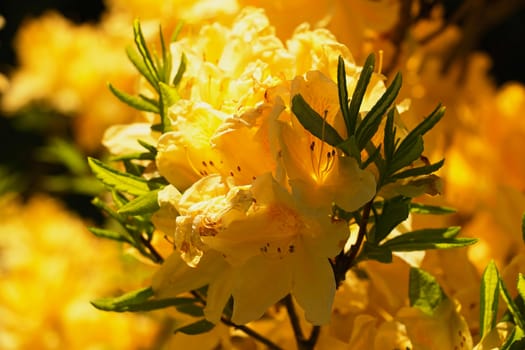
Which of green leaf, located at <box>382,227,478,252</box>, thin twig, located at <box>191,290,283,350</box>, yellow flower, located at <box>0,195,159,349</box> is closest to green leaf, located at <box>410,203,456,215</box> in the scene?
green leaf, located at <box>382,227,478,252</box>

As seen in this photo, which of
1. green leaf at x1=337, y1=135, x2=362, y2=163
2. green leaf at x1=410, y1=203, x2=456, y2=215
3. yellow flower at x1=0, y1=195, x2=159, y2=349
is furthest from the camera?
yellow flower at x1=0, y1=195, x2=159, y2=349

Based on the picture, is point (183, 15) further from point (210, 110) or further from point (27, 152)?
point (27, 152)

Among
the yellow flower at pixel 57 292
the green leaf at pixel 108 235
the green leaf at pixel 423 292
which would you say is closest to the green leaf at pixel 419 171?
the green leaf at pixel 423 292

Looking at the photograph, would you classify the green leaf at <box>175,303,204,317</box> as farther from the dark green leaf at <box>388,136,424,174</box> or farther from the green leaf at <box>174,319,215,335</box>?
the dark green leaf at <box>388,136,424,174</box>

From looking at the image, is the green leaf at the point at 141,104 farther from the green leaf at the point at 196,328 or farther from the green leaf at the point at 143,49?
the green leaf at the point at 196,328

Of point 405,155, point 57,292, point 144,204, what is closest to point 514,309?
point 405,155
